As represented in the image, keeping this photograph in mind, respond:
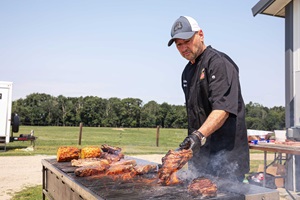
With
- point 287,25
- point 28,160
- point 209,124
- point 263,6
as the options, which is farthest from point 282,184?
point 28,160

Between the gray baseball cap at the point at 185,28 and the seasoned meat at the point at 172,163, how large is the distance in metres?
1.03

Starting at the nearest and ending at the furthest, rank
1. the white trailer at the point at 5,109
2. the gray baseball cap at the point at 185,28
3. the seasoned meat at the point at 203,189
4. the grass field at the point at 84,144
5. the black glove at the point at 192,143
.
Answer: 1. the seasoned meat at the point at 203,189
2. the black glove at the point at 192,143
3. the gray baseball cap at the point at 185,28
4. the grass field at the point at 84,144
5. the white trailer at the point at 5,109

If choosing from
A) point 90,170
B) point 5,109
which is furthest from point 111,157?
point 5,109

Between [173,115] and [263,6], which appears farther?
[173,115]

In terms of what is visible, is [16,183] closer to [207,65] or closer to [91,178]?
[91,178]

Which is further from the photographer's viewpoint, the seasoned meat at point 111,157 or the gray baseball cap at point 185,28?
the seasoned meat at point 111,157

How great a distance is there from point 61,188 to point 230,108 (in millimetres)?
2129

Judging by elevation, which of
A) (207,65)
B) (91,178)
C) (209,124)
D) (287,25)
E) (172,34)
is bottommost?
(91,178)

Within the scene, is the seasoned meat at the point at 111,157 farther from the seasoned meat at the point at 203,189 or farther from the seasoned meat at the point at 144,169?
the seasoned meat at the point at 203,189

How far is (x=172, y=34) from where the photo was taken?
9.26 ft

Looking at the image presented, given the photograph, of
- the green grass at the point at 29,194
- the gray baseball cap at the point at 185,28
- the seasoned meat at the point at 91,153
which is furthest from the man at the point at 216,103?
the green grass at the point at 29,194

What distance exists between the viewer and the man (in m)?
2.57

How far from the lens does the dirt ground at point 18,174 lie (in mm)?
7137

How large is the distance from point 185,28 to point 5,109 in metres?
13.4
